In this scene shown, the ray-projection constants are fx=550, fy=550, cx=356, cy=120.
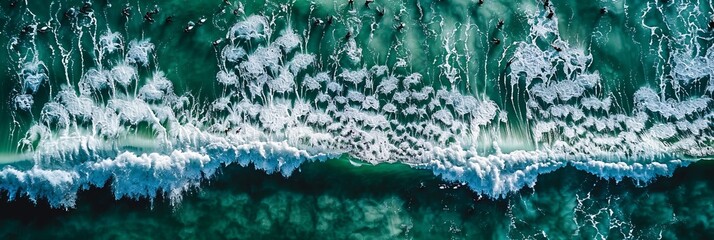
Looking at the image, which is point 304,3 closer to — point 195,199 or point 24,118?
point 195,199

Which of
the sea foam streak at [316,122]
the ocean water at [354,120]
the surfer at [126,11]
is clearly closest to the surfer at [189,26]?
the ocean water at [354,120]

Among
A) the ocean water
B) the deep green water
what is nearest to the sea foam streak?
the ocean water

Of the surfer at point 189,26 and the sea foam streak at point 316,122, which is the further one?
the surfer at point 189,26

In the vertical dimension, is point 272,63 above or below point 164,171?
above

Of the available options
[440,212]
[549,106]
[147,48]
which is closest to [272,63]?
[147,48]

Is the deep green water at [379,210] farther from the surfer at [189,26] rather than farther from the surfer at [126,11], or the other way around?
the surfer at [126,11]

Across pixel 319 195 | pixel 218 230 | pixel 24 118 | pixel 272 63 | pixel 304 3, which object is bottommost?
pixel 218 230
